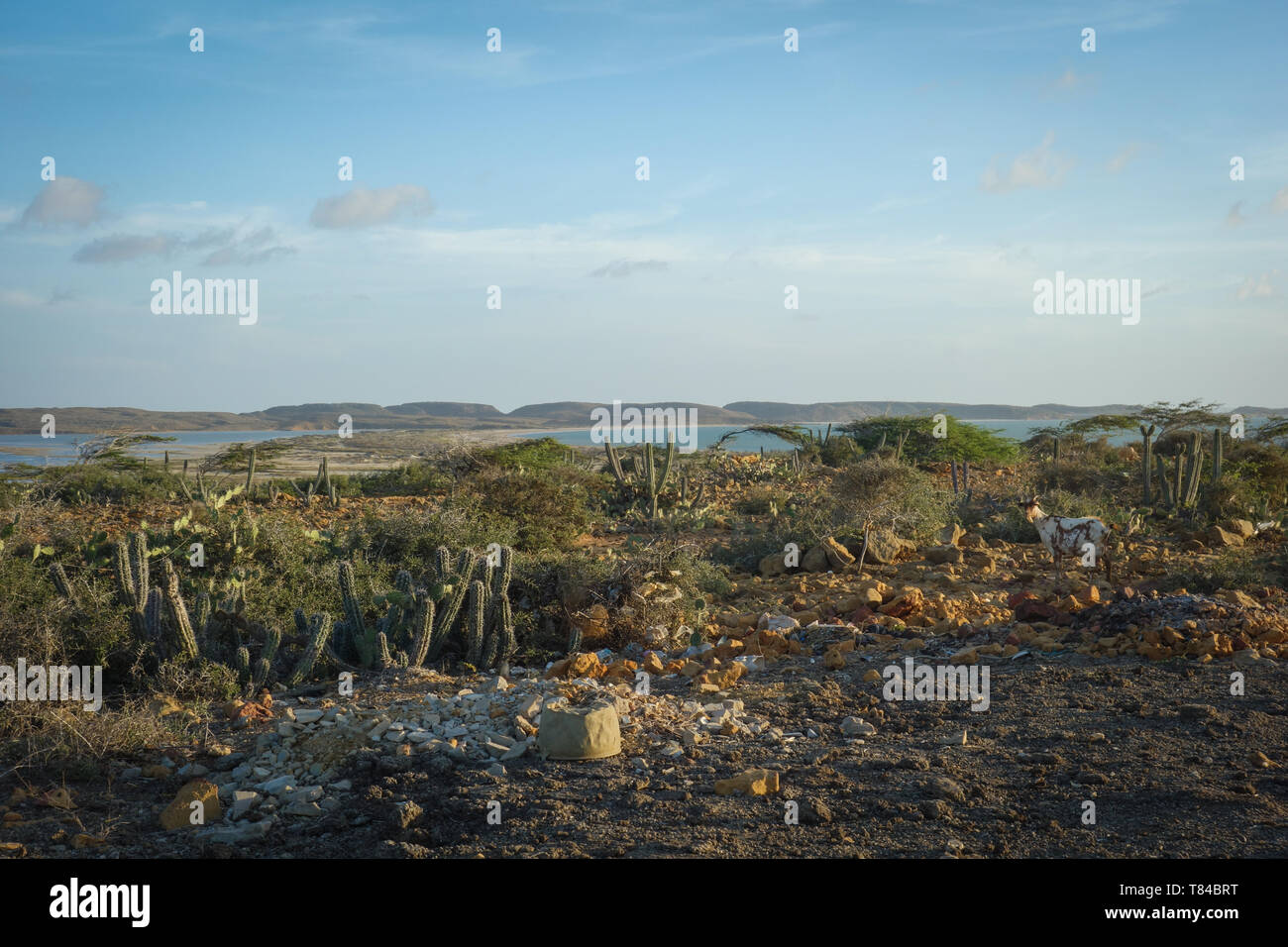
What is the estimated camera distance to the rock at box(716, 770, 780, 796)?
439 centimetres

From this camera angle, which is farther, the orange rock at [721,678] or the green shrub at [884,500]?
the green shrub at [884,500]

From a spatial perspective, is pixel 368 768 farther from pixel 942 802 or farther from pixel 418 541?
pixel 418 541

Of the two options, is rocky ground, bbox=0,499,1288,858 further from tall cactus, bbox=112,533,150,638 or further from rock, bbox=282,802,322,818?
tall cactus, bbox=112,533,150,638

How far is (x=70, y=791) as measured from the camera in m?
4.51

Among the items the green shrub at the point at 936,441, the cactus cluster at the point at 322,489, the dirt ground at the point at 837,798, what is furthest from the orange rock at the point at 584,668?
the green shrub at the point at 936,441

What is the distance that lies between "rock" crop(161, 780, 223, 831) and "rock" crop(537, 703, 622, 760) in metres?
1.54

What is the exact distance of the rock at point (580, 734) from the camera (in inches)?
189

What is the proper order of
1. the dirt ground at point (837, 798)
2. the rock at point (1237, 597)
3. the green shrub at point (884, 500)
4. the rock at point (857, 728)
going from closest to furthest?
1. the dirt ground at point (837, 798)
2. the rock at point (857, 728)
3. the rock at point (1237, 597)
4. the green shrub at point (884, 500)

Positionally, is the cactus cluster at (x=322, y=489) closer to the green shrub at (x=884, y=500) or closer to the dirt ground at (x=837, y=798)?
the green shrub at (x=884, y=500)

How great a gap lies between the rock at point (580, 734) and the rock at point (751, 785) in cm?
67

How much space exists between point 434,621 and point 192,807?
2875mm

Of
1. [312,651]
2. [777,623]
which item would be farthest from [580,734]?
[777,623]

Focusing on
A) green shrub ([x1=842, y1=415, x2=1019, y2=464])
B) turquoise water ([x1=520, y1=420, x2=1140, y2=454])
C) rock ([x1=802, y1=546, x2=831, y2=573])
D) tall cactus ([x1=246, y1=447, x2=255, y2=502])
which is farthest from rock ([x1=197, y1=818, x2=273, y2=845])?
green shrub ([x1=842, y1=415, x2=1019, y2=464])

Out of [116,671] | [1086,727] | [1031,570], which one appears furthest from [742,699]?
[1031,570]
